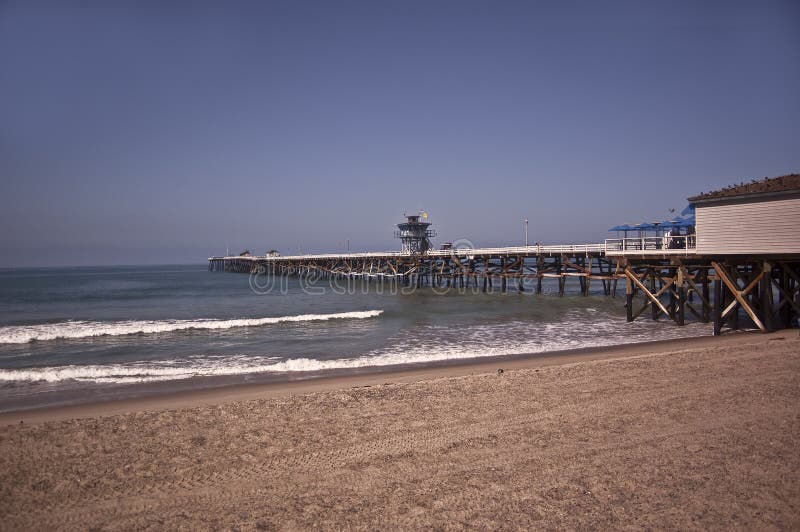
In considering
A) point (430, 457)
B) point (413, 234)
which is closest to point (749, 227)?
point (430, 457)

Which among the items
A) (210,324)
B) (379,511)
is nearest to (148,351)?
(210,324)

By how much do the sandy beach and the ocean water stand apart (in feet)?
10.2

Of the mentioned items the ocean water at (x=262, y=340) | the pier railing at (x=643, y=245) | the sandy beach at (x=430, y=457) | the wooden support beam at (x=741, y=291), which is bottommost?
the ocean water at (x=262, y=340)

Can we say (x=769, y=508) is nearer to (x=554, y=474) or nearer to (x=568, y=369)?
(x=554, y=474)

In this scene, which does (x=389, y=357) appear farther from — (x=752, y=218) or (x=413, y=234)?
(x=413, y=234)

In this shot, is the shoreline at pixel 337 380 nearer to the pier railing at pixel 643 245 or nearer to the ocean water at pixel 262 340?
the ocean water at pixel 262 340

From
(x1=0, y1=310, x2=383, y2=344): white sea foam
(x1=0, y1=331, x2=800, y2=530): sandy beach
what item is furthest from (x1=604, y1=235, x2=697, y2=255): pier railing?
(x1=0, y1=310, x2=383, y2=344): white sea foam

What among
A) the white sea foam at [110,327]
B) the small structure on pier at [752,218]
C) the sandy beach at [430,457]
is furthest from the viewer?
the white sea foam at [110,327]

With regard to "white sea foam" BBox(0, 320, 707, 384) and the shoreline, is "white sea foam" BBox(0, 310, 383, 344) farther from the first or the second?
the shoreline

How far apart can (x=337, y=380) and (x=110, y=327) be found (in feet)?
47.9

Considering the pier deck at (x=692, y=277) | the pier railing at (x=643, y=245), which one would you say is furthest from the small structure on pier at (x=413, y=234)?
the pier railing at (x=643, y=245)

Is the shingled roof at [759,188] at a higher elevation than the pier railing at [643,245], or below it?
higher

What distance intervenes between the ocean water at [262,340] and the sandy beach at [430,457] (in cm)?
311

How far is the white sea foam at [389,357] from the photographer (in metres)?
11.6
